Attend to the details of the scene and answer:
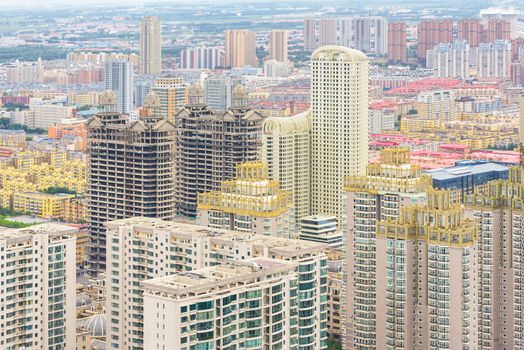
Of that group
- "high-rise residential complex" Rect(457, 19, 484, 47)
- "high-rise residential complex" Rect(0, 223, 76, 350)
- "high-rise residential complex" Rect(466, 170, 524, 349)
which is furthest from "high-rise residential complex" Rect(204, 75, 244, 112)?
"high-rise residential complex" Rect(0, 223, 76, 350)

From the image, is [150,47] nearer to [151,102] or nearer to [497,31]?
[497,31]

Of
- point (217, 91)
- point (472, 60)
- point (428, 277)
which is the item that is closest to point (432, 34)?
point (472, 60)

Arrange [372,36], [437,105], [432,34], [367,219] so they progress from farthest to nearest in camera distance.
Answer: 1. [372,36]
2. [432,34]
3. [437,105]
4. [367,219]

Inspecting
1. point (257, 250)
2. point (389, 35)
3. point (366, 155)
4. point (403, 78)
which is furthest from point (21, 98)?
point (257, 250)

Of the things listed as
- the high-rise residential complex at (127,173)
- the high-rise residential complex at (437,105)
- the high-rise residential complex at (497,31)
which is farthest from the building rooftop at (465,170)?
the high-rise residential complex at (497,31)

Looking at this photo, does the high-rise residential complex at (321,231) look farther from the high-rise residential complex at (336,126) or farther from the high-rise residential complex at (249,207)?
the high-rise residential complex at (249,207)

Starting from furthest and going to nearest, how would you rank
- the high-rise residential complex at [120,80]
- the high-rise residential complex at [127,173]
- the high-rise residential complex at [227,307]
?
1. the high-rise residential complex at [120,80]
2. the high-rise residential complex at [127,173]
3. the high-rise residential complex at [227,307]
